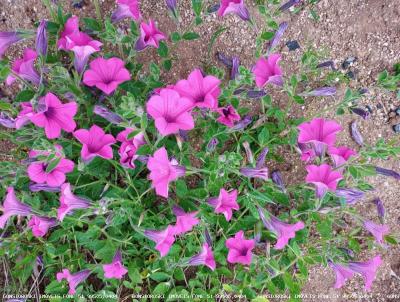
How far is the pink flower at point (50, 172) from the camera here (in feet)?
8.49

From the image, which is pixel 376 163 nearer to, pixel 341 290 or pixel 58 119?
pixel 341 290

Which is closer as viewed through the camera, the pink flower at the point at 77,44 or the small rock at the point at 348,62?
the pink flower at the point at 77,44

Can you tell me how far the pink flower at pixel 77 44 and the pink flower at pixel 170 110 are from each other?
0.56 meters

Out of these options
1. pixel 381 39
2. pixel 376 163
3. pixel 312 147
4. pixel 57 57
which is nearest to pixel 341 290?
pixel 376 163

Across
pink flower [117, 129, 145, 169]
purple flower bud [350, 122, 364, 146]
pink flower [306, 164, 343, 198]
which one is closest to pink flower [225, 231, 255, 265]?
pink flower [306, 164, 343, 198]

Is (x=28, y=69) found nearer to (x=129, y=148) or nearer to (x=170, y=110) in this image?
(x=129, y=148)

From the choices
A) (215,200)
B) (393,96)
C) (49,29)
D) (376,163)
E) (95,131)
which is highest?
(49,29)

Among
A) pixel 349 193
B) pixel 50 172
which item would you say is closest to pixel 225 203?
pixel 349 193

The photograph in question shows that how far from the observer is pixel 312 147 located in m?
2.87

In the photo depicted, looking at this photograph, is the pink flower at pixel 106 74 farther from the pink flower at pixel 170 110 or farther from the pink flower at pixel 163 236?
the pink flower at pixel 163 236

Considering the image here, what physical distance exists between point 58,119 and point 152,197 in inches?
40.7

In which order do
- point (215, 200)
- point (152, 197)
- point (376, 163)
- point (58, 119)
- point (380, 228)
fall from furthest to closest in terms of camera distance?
point (376, 163) < point (152, 197) < point (380, 228) < point (215, 200) < point (58, 119)

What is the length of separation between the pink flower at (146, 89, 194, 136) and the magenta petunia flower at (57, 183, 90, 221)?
639 mm

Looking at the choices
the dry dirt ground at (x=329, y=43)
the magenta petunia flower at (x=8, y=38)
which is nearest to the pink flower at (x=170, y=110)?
the magenta petunia flower at (x=8, y=38)
